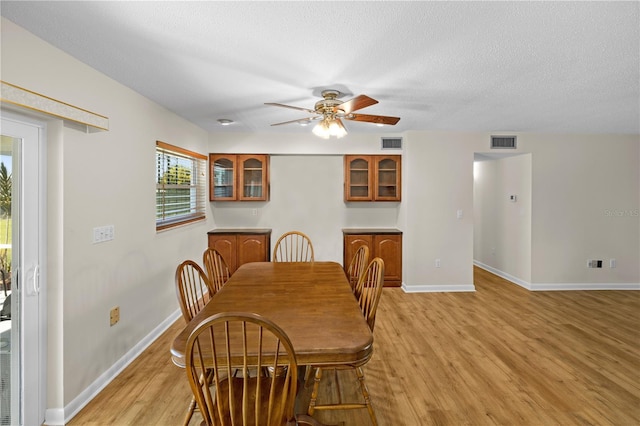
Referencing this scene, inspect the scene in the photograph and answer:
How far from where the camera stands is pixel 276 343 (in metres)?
1.43

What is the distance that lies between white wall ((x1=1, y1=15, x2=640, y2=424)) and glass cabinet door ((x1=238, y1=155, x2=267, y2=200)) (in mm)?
163

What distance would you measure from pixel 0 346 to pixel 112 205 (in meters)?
1.05

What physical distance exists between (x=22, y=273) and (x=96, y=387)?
3.18 ft

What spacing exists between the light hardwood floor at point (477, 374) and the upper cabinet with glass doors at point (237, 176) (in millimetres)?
1987

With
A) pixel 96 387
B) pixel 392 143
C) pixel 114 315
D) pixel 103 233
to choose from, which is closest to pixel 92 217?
pixel 103 233

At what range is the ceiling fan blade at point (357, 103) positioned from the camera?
218 centimetres

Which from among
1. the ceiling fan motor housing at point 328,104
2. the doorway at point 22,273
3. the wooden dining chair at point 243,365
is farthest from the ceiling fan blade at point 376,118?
the doorway at point 22,273

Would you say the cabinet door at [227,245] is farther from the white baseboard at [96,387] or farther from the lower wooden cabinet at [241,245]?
the white baseboard at [96,387]

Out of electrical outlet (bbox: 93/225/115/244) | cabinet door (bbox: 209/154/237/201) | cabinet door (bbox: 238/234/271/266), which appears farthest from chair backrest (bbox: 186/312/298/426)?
cabinet door (bbox: 209/154/237/201)

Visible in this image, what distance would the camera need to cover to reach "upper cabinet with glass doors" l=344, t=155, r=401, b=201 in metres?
4.66

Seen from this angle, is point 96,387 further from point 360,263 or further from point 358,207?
point 358,207

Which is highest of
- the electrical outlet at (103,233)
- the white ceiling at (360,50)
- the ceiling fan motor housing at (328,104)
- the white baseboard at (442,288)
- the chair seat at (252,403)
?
the white ceiling at (360,50)

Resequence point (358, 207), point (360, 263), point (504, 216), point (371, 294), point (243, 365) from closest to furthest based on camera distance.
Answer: point (243, 365)
point (371, 294)
point (360, 263)
point (358, 207)
point (504, 216)

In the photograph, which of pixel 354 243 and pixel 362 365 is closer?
pixel 362 365
